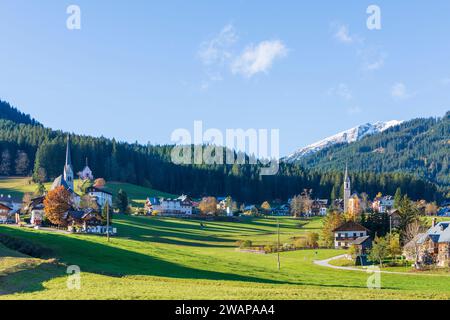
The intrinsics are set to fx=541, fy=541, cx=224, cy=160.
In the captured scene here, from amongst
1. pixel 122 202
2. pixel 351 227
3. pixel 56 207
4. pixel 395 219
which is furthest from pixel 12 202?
pixel 395 219

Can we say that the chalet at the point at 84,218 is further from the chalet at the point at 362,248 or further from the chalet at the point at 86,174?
the chalet at the point at 86,174

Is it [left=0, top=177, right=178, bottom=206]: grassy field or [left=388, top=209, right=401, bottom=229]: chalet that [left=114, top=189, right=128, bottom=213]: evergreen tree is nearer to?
[left=0, top=177, right=178, bottom=206]: grassy field

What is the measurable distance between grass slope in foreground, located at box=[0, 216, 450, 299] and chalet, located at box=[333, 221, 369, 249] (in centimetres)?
663

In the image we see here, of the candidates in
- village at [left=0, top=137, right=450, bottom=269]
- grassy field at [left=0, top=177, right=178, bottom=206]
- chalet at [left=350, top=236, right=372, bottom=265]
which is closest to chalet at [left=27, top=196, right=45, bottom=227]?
village at [left=0, top=137, right=450, bottom=269]

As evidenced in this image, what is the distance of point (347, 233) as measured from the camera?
342ft

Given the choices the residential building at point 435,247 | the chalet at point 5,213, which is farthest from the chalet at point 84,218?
the residential building at point 435,247

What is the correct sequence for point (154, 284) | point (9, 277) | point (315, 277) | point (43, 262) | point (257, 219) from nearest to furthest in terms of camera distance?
point (9, 277), point (154, 284), point (43, 262), point (315, 277), point (257, 219)

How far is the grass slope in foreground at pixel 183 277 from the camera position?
35.0 meters

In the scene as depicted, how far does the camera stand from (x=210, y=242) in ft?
343

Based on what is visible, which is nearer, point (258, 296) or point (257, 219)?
point (258, 296)

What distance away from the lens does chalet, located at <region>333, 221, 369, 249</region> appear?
104 m
